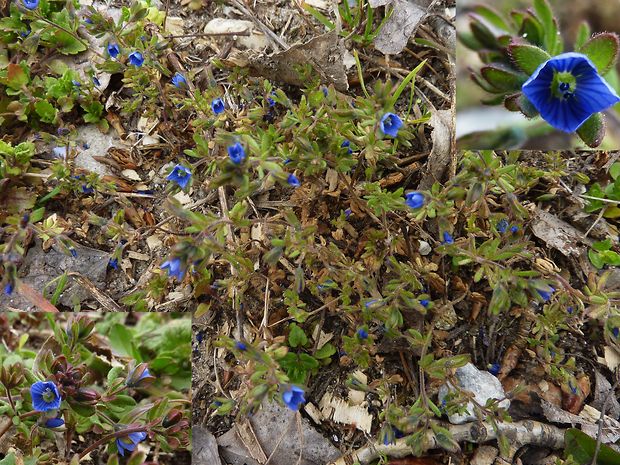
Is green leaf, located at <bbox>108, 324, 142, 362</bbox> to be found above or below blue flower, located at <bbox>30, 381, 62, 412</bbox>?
below

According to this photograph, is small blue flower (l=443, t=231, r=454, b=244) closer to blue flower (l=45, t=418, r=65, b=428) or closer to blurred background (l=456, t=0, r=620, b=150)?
blurred background (l=456, t=0, r=620, b=150)

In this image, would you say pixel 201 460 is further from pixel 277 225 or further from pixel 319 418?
pixel 277 225

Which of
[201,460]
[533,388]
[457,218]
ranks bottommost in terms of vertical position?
[201,460]

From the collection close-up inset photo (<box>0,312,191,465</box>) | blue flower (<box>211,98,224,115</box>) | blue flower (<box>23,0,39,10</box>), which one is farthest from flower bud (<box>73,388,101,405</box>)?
blue flower (<box>23,0,39,10</box>)

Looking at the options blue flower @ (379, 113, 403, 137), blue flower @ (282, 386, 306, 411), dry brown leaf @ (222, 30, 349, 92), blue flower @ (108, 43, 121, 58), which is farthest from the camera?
blue flower @ (108, 43, 121, 58)

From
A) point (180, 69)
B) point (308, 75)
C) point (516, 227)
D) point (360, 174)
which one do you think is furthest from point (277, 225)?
point (180, 69)

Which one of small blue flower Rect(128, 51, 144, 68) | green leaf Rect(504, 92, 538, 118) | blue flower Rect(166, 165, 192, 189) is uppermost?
green leaf Rect(504, 92, 538, 118)

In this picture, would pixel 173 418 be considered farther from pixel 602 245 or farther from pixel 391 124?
pixel 602 245
